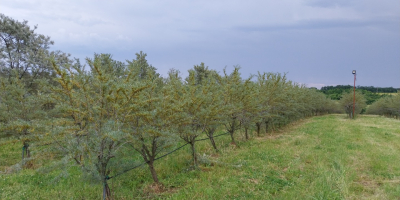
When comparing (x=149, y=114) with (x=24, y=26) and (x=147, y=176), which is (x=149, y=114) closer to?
(x=147, y=176)

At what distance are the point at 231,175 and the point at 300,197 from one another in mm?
2051

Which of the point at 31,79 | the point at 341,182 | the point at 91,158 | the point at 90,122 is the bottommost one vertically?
the point at 341,182

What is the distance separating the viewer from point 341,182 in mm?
5320

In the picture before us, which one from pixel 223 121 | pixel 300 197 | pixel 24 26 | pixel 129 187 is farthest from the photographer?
pixel 24 26

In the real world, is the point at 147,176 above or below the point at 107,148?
below

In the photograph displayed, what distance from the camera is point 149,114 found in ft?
15.1

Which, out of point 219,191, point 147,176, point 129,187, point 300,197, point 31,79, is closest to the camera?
point 300,197

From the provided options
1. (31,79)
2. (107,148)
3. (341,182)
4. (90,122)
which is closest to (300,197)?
(341,182)

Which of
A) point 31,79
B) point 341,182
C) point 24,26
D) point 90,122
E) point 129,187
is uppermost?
point 24,26

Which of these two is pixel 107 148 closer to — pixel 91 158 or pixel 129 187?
pixel 91 158

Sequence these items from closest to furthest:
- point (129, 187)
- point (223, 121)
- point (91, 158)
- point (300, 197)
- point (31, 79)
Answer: point (91, 158) < point (300, 197) < point (129, 187) < point (223, 121) < point (31, 79)

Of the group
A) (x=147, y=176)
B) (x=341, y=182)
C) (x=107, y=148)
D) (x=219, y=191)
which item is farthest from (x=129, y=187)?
(x=341, y=182)

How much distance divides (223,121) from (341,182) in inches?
164

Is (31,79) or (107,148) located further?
(31,79)
